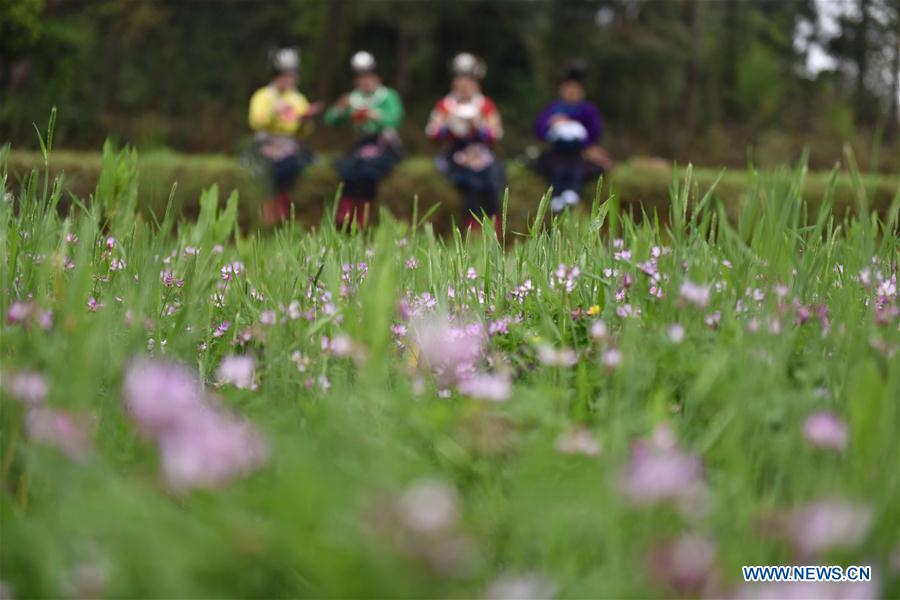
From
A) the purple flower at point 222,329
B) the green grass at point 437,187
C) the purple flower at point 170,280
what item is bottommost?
the green grass at point 437,187

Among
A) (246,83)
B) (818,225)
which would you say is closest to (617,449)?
(818,225)

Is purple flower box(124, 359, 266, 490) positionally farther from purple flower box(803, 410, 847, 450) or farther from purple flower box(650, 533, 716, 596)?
purple flower box(803, 410, 847, 450)

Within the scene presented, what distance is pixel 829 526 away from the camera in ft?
2.95

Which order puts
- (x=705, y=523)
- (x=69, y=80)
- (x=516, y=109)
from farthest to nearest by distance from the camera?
(x=516, y=109), (x=69, y=80), (x=705, y=523)

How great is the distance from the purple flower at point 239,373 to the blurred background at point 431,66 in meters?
12.3

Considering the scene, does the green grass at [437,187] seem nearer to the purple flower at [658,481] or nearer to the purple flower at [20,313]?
the purple flower at [20,313]

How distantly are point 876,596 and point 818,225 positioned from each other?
3.11 feet

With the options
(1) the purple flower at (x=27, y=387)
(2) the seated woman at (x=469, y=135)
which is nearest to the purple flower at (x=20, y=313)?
(1) the purple flower at (x=27, y=387)

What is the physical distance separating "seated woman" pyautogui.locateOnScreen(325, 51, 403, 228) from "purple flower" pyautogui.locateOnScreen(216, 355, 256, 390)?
20.8 ft

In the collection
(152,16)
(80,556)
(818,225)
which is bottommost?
(80,556)

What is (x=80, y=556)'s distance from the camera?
37.7 inches

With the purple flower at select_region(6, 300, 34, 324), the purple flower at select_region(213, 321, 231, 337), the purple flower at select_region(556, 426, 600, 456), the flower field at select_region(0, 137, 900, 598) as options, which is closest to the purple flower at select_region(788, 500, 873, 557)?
the flower field at select_region(0, 137, 900, 598)

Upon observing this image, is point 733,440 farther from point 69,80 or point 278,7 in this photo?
point 278,7

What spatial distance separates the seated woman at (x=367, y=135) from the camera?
8.00 metres
